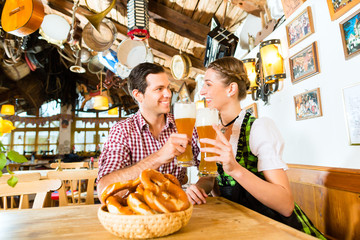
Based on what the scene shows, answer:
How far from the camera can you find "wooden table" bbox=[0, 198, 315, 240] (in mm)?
717

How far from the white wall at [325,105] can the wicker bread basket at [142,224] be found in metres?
1.35

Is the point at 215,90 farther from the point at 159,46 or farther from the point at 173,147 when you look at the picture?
the point at 159,46

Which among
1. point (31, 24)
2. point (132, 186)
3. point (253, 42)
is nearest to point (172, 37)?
point (253, 42)

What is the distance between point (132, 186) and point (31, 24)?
2207mm

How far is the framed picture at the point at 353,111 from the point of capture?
1.43 metres

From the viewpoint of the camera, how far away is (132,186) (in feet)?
2.61

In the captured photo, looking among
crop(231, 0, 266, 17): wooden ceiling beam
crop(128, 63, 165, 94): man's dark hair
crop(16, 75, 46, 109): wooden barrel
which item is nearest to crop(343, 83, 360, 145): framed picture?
crop(128, 63, 165, 94): man's dark hair

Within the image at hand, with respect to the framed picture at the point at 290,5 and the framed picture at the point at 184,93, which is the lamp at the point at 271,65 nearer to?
the framed picture at the point at 290,5

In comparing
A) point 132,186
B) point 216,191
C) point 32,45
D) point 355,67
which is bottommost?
point 216,191

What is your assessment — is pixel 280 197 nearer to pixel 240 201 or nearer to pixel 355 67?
pixel 240 201

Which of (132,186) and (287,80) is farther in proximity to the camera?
(287,80)

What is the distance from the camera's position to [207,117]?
3.57 ft

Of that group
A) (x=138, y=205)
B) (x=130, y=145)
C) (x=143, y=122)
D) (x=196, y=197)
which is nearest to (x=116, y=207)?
(x=138, y=205)

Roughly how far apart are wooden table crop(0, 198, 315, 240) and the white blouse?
0.25m
